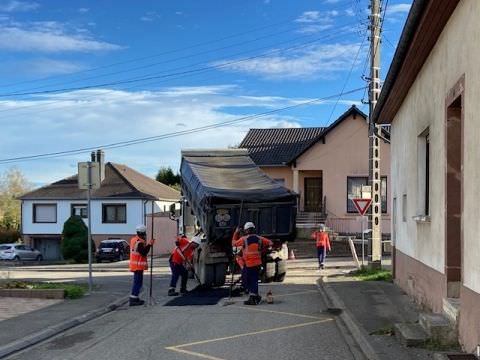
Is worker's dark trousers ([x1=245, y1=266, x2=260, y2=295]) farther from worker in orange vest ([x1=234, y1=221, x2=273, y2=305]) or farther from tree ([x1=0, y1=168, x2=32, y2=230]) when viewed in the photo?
tree ([x1=0, y1=168, x2=32, y2=230])

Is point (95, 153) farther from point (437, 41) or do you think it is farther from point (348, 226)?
point (437, 41)

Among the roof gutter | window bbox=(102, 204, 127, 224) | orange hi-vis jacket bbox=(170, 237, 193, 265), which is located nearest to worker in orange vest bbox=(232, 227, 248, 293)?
orange hi-vis jacket bbox=(170, 237, 193, 265)

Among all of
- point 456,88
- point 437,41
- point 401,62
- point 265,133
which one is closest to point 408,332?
point 456,88

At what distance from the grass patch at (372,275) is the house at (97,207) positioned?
2899 cm

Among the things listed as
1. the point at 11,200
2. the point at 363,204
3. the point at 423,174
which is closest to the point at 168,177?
the point at 11,200

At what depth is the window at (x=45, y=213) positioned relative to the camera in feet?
169

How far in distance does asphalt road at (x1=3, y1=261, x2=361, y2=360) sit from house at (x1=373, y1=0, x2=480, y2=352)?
5.64ft

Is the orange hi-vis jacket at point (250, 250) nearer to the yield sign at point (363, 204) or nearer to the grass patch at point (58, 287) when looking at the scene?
the grass patch at point (58, 287)

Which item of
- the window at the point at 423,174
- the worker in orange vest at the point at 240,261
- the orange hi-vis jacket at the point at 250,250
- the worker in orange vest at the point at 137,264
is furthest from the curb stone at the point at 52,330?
the window at the point at 423,174

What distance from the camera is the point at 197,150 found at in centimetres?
2102

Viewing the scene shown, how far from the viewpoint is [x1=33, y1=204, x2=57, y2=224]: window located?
51656 millimetres

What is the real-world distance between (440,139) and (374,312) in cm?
342

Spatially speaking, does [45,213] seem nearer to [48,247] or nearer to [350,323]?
[48,247]

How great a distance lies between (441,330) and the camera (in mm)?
7973
